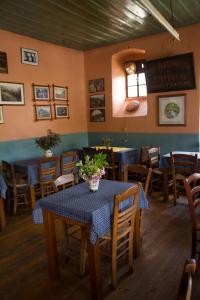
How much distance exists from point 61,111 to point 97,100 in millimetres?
987

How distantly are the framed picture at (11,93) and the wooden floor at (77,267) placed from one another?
232 cm

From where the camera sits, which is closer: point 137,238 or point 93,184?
point 93,184

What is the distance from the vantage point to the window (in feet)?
19.6

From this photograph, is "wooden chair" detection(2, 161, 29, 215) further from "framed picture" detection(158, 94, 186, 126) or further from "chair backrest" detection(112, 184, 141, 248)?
"framed picture" detection(158, 94, 186, 126)

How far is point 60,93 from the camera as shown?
579 cm

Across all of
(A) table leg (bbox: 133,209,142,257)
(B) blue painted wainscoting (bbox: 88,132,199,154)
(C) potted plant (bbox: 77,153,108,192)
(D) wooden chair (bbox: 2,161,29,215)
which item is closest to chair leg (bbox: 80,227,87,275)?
(C) potted plant (bbox: 77,153,108,192)

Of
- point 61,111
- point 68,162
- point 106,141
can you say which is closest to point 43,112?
point 61,111

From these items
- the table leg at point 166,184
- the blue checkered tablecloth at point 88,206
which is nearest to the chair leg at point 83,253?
the blue checkered tablecloth at point 88,206

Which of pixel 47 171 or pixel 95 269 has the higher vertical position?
pixel 47 171

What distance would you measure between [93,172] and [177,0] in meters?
2.85

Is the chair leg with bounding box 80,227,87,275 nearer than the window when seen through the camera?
Yes

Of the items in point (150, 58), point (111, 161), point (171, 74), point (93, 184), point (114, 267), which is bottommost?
point (114, 267)

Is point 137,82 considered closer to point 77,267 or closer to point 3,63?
point 3,63

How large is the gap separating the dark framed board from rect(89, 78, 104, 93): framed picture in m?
1.20
